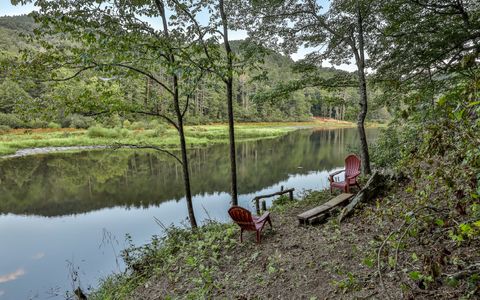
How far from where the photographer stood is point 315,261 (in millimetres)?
4121

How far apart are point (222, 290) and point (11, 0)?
5847 millimetres

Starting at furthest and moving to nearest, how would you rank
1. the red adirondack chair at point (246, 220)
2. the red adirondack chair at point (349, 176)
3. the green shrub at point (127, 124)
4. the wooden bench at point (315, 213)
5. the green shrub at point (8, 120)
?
the green shrub at point (127, 124) → the green shrub at point (8, 120) → the red adirondack chair at point (349, 176) → the wooden bench at point (315, 213) → the red adirondack chair at point (246, 220)

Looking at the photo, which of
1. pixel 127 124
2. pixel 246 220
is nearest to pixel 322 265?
pixel 246 220

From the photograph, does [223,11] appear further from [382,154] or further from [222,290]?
[382,154]

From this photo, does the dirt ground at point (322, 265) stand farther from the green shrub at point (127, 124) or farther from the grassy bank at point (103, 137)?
the green shrub at point (127, 124)

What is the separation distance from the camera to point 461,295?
2299mm

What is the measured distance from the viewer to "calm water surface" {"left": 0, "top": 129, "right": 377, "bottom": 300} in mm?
7426

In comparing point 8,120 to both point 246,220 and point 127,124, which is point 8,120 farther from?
point 246,220

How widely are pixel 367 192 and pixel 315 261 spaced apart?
242 centimetres

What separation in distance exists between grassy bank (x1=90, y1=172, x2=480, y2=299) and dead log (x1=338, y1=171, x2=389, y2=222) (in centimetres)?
16

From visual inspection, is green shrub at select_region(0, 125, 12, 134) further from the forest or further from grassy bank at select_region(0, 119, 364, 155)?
the forest

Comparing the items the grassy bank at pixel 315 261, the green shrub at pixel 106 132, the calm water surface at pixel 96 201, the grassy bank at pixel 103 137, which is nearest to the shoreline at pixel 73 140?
the grassy bank at pixel 103 137

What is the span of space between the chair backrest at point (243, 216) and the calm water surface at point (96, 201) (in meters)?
3.65

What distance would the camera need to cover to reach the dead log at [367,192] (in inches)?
215
